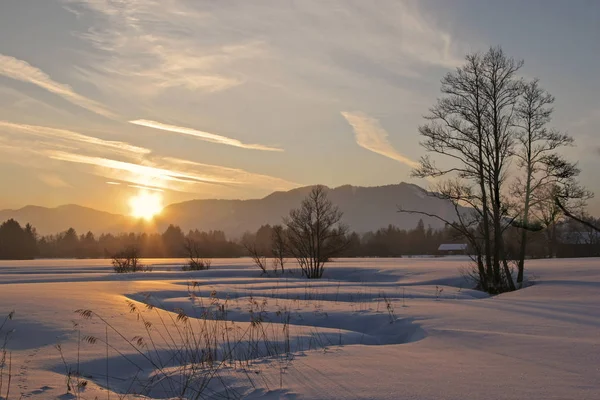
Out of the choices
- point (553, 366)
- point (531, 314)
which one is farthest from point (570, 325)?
point (553, 366)

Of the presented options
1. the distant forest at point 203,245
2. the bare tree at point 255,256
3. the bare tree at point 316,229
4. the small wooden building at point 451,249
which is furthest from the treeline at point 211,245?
the bare tree at point 316,229

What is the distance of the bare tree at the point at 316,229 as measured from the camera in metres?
33.2

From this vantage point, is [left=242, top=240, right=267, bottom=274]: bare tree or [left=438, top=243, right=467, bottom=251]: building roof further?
[left=438, top=243, right=467, bottom=251]: building roof

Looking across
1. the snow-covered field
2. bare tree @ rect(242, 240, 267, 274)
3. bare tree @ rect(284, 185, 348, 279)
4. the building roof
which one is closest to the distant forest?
the building roof

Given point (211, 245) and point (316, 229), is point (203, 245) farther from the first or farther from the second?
point (316, 229)

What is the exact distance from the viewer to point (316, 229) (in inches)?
1316

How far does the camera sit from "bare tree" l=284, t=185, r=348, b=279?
33.2m

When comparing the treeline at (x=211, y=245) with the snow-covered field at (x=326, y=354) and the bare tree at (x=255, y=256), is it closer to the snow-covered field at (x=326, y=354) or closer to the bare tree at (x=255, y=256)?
the bare tree at (x=255, y=256)

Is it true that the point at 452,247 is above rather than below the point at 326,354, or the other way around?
above

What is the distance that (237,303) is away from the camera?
12.8m

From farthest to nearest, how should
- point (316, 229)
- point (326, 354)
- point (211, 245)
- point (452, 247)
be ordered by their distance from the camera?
point (452, 247) → point (211, 245) → point (316, 229) → point (326, 354)

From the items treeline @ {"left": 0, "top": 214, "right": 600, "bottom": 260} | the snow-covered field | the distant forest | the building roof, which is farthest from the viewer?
the building roof

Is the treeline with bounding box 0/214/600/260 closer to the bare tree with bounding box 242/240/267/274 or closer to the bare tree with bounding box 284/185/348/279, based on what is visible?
the bare tree with bounding box 242/240/267/274

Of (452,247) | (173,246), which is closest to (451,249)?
(452,247)
